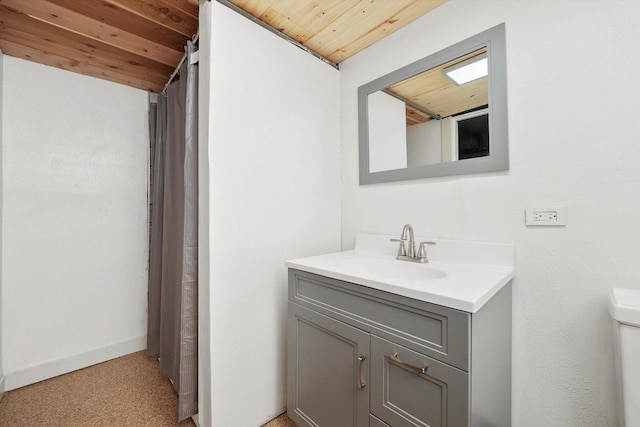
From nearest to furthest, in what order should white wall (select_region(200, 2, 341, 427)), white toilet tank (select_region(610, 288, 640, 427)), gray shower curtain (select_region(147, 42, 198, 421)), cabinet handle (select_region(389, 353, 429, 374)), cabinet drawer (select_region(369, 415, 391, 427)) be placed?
white toilet tank (select_region(610, 288, 640, 427)) → cabinet handle (select_region(389, 353, 429, 374)) → cabinet drawer (select_region(369, 415, 391, 427)) → white wall (select_region(200, 2, 341, 427)) → gray shower curtain (select_region(147, 42, 198, 421))

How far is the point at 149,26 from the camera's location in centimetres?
151

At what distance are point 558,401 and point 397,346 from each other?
730 mm

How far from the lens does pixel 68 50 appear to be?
5.67 feet

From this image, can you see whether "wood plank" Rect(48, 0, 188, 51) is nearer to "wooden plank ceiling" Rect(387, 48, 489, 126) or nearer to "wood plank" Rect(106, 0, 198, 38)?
"wood plank" Rect(106, 0, 198, 38)

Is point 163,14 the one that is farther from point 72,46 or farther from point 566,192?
point 566,192

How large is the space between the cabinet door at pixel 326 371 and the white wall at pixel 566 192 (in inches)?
27.1

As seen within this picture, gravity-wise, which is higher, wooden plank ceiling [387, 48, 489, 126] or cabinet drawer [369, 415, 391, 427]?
wooden plank ceiling [387, 48, 489, 126]

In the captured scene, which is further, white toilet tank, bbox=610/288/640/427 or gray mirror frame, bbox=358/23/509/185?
gray mirror frame, bbox=358/23/509/185

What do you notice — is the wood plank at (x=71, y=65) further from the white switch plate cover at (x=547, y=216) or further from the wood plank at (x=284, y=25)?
the white switch plate cover at (x=547, y=216)

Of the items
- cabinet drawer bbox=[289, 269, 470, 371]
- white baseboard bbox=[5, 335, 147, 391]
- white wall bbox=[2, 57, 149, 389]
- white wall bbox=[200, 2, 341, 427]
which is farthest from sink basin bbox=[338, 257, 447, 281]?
white baseboard bbox=[5, 335, 147, 391]

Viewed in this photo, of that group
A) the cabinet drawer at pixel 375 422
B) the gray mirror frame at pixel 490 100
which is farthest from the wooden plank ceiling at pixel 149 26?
the cabinet drawer at pixel 375 422

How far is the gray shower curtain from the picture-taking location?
141cm

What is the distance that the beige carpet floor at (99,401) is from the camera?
57.9 inches

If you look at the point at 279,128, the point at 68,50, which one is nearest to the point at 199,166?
the point at 279,128
